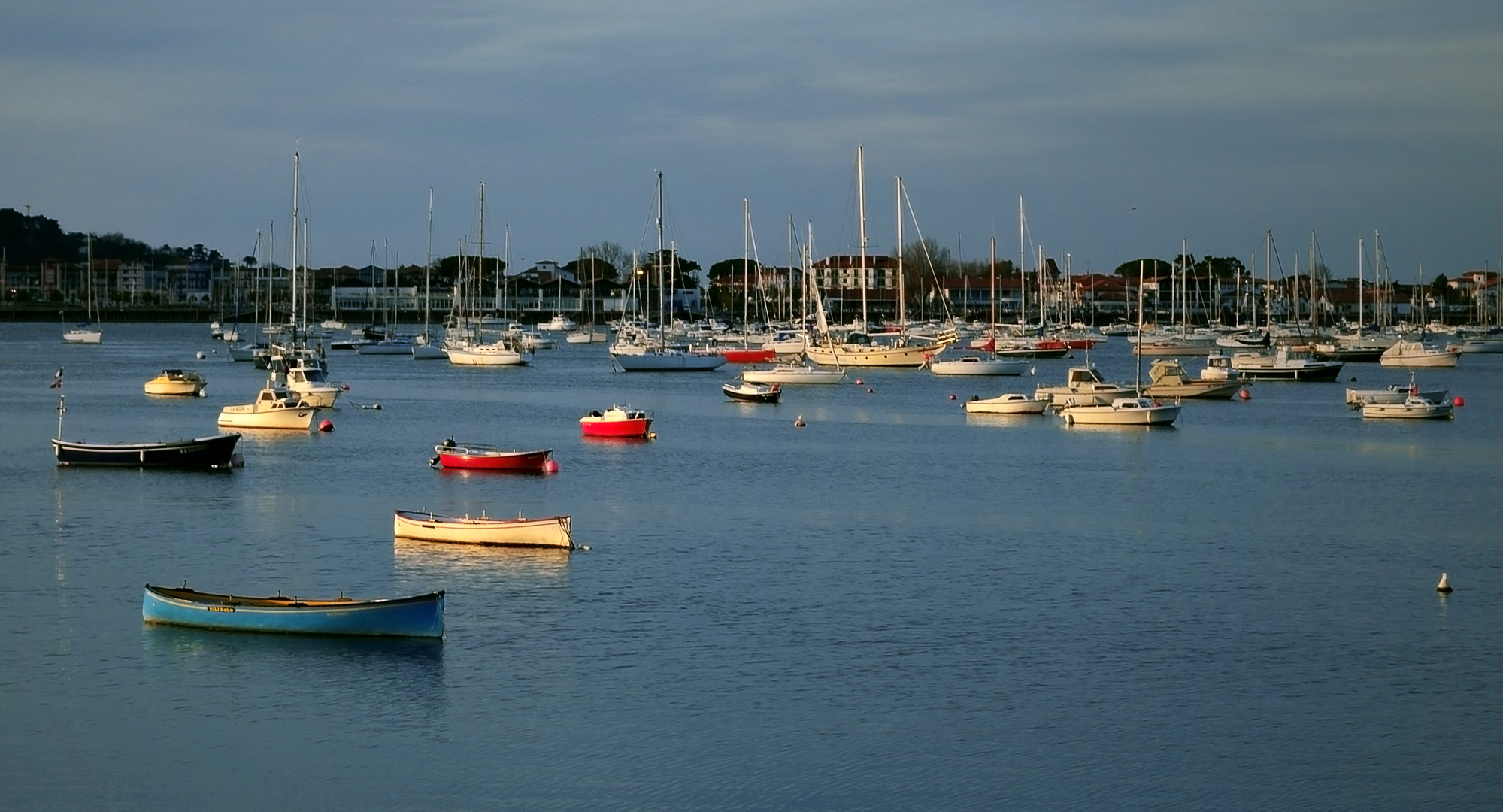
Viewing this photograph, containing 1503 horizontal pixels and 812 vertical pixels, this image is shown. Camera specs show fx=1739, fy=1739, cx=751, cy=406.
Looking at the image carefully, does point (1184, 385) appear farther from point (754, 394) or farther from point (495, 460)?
point (495, 460)

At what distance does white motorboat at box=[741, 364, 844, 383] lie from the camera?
9219cm

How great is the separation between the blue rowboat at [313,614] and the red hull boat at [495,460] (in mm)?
22053

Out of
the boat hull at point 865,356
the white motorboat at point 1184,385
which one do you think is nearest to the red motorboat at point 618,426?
the white motorboat at point 1184,385

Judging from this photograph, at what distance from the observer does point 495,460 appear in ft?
165

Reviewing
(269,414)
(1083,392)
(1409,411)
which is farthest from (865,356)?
(269,414)

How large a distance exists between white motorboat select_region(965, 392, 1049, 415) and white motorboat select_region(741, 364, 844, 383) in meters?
19.1

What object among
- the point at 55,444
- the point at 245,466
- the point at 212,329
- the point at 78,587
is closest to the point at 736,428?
the point at 245,466

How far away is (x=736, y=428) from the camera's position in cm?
6800

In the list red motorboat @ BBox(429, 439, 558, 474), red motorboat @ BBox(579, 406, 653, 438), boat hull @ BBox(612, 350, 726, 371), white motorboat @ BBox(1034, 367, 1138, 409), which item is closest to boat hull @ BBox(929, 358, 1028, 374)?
boat hull @ BBox(612, 350, 726, 371)

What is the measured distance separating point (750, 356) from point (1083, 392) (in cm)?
4653

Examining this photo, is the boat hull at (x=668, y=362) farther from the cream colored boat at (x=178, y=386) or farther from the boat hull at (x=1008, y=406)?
the boat hull at (x=1008, y=406)

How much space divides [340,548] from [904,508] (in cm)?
1475

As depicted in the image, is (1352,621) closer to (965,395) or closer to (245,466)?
(245,466)

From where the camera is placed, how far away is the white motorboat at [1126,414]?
67.2 metres
